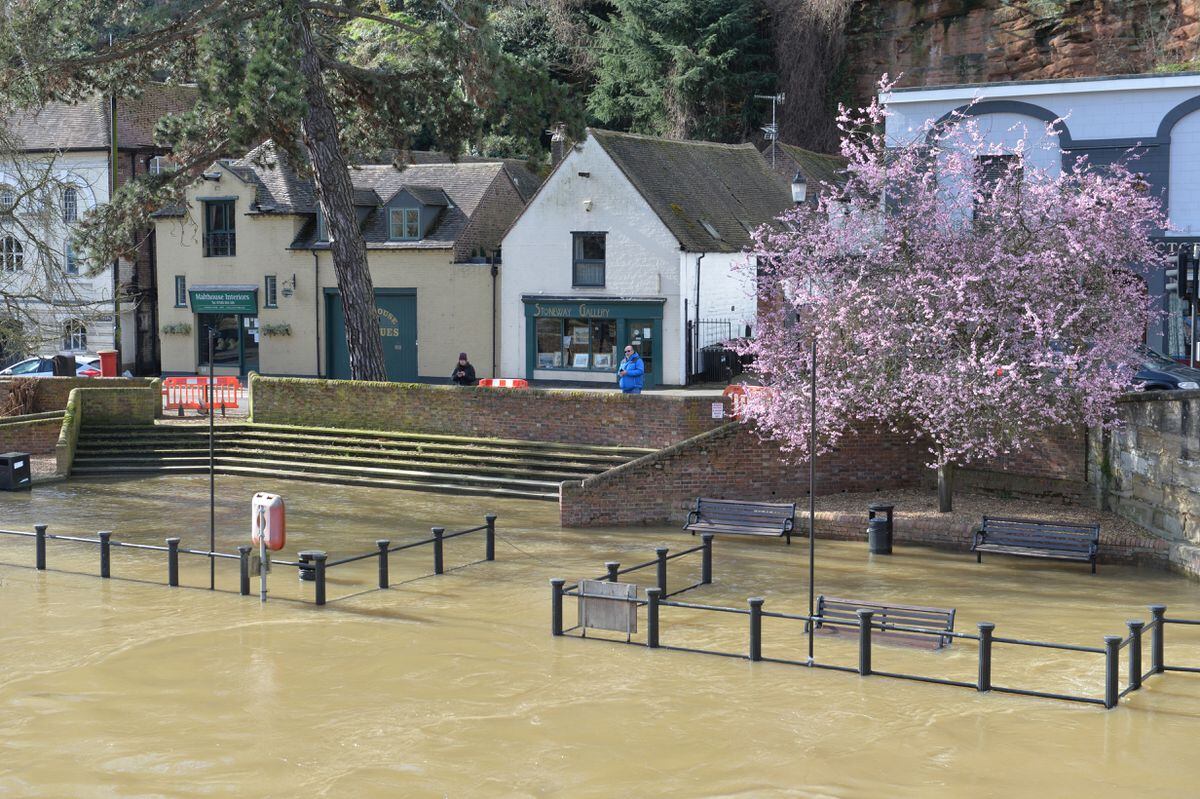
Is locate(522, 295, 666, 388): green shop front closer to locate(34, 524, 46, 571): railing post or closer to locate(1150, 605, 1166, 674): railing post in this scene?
locate(34, 524, 46, 571): railing post

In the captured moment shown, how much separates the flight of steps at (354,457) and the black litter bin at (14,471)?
195 centimetres

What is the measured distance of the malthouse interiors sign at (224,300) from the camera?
43.2m

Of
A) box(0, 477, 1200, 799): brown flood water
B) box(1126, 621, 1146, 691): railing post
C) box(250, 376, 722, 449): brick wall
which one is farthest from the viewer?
box(250, 376, 722, 449): brick wall

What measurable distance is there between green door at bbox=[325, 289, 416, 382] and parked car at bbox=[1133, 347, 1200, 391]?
2139 cm

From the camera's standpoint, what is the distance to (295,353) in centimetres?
4278

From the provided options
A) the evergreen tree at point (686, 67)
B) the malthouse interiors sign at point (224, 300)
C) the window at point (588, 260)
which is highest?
the evergreen tree at point (686, 67)

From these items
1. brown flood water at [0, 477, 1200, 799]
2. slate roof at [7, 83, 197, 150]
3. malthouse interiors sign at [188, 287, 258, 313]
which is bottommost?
brown flood water at [0, 477, 1200, 799]

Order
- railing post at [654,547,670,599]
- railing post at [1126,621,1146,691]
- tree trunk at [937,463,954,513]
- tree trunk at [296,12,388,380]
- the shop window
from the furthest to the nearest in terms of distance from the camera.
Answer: the shop window, tree trunk at [296,12,388,380], tree trunk at [937,463,954,513], railing post at [654,547,670,599], railing post at [1126,621,1146,691]

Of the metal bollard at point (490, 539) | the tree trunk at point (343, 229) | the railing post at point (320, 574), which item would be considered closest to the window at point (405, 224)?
the tree trunk at point (343, 229)

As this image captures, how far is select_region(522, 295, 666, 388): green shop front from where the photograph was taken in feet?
124

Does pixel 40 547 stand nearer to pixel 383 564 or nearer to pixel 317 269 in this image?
pixel 383 564

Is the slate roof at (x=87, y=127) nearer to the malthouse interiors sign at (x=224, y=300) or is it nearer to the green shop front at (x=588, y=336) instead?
the malthouse interiors sign at (x=224, y=300)

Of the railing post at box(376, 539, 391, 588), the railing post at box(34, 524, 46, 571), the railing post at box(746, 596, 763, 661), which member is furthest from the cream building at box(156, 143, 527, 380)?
the railing post at box(746, 596, 763, 661)

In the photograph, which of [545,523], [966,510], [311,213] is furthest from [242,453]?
[966,510]
